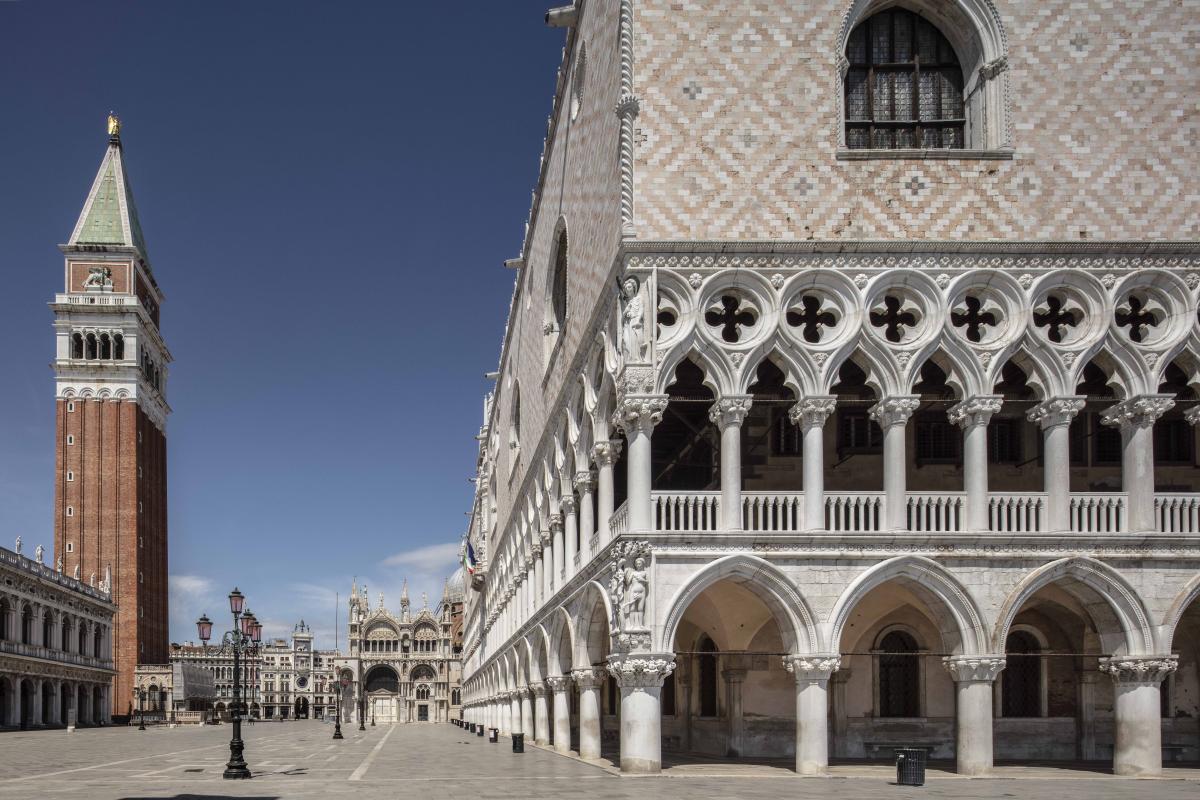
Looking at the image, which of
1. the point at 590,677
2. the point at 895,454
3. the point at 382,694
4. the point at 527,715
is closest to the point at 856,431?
the point at 895,454

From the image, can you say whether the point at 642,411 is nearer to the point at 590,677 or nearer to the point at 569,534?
the point at 590,677

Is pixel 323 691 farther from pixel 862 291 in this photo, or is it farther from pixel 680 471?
pixel 862 291

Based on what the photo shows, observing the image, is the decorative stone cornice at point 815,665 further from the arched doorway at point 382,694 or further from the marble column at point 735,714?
the arched doorway at point 382,694

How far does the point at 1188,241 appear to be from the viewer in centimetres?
2347

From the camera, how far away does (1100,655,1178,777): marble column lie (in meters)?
22.7

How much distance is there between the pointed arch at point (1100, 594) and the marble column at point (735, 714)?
23.1 feet

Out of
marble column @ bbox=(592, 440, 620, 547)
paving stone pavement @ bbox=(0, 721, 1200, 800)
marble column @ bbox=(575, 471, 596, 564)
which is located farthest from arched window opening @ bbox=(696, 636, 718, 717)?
marble column @ bbox=(592, 440, 620, 547)

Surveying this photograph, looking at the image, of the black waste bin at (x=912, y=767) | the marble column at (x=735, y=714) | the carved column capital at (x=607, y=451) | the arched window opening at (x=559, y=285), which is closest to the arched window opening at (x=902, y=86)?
the carved column capital at (x=607, y=451)

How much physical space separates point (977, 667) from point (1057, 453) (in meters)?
4.33

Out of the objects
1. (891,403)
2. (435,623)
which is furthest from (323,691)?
(891,403)

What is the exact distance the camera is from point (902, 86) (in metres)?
25.3

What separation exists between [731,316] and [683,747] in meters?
12.5

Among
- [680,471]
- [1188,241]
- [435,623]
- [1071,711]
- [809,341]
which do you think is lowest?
[435,623]

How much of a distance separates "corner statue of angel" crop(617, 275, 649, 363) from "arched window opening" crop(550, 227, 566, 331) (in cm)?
1427
